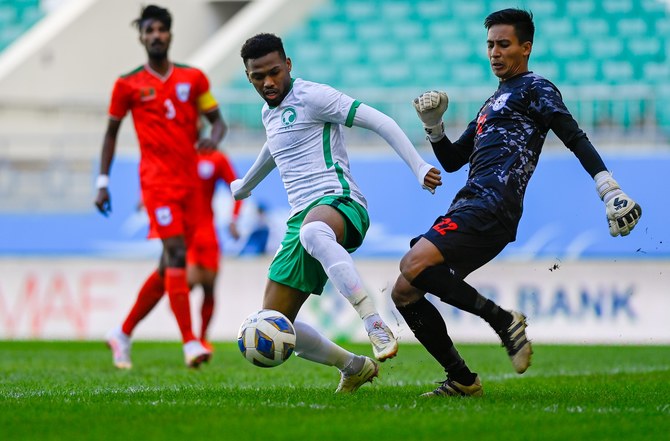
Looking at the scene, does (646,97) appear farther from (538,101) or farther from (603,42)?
(538,101)

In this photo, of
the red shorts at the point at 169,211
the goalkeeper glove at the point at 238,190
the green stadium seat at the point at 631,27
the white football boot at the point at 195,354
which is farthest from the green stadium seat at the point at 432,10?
the goalkeeper glove at the point at 238,190

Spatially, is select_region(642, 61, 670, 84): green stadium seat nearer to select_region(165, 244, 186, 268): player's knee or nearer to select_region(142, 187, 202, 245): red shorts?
select_region(142, 187, 202, 245): red shorts

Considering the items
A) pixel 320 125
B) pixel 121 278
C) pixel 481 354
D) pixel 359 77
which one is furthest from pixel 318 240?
pixel 359 77

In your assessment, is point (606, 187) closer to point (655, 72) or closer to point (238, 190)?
point (238, 190)

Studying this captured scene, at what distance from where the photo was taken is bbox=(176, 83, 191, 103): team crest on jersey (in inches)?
379

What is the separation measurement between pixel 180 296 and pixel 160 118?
1413 millimetres

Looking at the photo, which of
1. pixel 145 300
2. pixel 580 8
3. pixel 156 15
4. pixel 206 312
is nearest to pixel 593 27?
pixel 580 8

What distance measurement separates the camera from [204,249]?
38.2ft

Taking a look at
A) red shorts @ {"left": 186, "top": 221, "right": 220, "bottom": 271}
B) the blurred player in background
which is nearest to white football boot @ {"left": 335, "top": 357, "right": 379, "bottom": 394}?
the blurred player in background

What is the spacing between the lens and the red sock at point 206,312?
11128 millimetres

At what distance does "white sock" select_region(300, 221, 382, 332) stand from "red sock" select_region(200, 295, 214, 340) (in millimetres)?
5205

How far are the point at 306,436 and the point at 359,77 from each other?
1525 cm

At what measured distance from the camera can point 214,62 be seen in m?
19.8

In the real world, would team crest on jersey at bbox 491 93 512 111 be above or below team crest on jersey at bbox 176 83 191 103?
below
